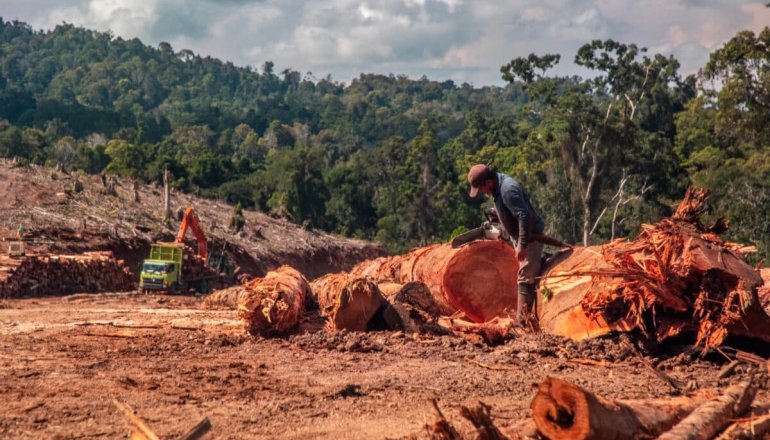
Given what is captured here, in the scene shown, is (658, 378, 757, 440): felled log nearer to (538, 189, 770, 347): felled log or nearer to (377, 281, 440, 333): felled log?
(538, 189, 770, 347): felled log

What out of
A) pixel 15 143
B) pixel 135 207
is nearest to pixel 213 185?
pixel 15 143

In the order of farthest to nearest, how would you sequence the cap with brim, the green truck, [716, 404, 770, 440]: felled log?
the green truck, the cap with brim, [716, 404, 770, 440]: felled log

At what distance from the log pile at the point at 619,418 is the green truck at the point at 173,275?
57.6ft

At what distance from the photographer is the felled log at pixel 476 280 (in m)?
8.91

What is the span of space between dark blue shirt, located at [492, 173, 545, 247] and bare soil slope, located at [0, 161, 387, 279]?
57.6ft

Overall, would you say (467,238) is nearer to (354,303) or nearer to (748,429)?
(354,303)

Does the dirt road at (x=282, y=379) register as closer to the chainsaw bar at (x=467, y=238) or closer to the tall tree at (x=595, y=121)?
the chainsaw bar at (x=467, y=238)

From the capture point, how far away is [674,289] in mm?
6664

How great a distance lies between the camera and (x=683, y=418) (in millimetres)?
4203

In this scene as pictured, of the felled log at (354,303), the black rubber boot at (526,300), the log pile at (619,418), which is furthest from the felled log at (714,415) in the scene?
the felled log at (354,303)

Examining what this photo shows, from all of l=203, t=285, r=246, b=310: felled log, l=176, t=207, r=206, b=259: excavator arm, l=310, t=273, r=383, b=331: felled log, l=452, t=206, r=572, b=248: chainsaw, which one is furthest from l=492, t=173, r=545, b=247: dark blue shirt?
l=176, t=207, r=206, b=259: excavator arm

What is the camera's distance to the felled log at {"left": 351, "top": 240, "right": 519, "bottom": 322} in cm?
891

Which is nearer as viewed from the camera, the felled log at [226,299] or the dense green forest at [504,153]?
the felled log at [226,299]

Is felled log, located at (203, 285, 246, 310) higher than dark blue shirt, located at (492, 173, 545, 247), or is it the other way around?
dark blue shirt, located at (492, 173, 545, 247)
